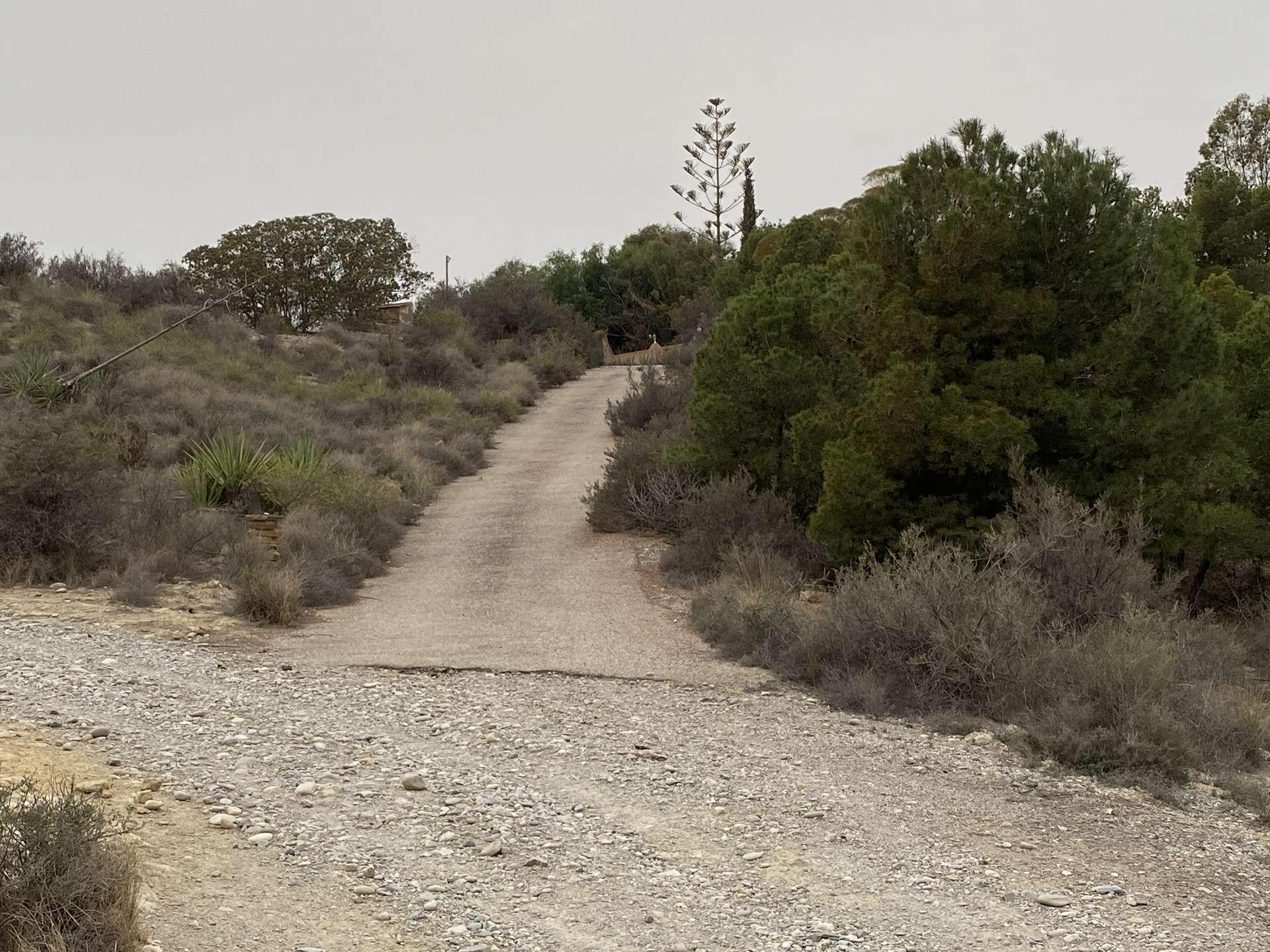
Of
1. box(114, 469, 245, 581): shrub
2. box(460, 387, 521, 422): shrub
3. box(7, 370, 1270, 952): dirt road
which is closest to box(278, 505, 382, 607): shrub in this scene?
box(114, 469, 245, 581): shrub

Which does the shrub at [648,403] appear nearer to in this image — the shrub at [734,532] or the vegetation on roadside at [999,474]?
the vegetation on roadside at [999,474]

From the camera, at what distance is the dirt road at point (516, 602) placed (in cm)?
952

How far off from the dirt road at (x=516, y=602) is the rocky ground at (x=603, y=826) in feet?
3.51

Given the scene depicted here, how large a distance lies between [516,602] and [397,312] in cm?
3129

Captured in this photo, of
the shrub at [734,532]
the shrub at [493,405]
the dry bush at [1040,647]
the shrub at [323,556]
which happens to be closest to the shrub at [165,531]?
the shrub at [323,556]

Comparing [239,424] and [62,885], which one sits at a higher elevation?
[239,424]

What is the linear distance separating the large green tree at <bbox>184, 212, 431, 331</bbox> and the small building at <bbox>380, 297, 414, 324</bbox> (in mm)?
650

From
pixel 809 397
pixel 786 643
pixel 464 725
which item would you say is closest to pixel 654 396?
pixel 809 397

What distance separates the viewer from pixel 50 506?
12.2m

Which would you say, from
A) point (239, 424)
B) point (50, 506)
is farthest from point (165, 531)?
point (239, 424)

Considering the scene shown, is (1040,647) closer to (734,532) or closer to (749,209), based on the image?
(734,532)

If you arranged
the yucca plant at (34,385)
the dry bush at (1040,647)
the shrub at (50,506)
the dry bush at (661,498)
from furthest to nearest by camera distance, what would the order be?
the yucca plant at (34,385) → the dry bush at (661,498) → the shrub at (50,506) → the dry bush at (1040,647)

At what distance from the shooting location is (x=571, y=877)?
202 inches

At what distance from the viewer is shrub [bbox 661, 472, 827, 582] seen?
1307 cm
